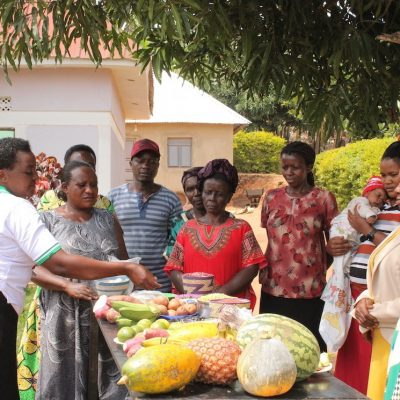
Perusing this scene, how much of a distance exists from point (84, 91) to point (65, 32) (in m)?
6.29

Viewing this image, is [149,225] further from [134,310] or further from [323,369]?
[323,369]

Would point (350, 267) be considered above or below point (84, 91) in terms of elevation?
below

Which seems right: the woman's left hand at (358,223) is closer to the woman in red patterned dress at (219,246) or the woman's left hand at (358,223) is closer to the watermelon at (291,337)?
the woman in red patterned dress at (219,246)

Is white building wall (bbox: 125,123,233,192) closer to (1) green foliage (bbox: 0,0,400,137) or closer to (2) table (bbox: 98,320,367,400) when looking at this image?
(1) green foliage (bbox: 0,0,400,137)

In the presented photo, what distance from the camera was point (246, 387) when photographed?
2191 millimetres

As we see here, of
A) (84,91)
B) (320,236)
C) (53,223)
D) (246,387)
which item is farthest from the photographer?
(84,91)

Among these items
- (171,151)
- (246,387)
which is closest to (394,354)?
(246,387)

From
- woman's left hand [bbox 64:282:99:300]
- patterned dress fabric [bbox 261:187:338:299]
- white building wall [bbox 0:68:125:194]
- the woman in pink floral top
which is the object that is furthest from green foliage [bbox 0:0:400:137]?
white building wall [bbox 0:68:125:194]

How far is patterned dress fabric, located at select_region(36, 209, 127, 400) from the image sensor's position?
392 centimetres

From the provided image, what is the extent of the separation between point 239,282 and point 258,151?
86.5 feet

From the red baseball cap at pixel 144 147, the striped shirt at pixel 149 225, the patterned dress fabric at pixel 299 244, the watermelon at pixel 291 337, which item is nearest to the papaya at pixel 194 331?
the watermelon at pixel 291 337

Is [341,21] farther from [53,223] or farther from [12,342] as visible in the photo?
[12,342]

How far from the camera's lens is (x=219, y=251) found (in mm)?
4055

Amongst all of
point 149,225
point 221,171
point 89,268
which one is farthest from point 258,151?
point 89,268
